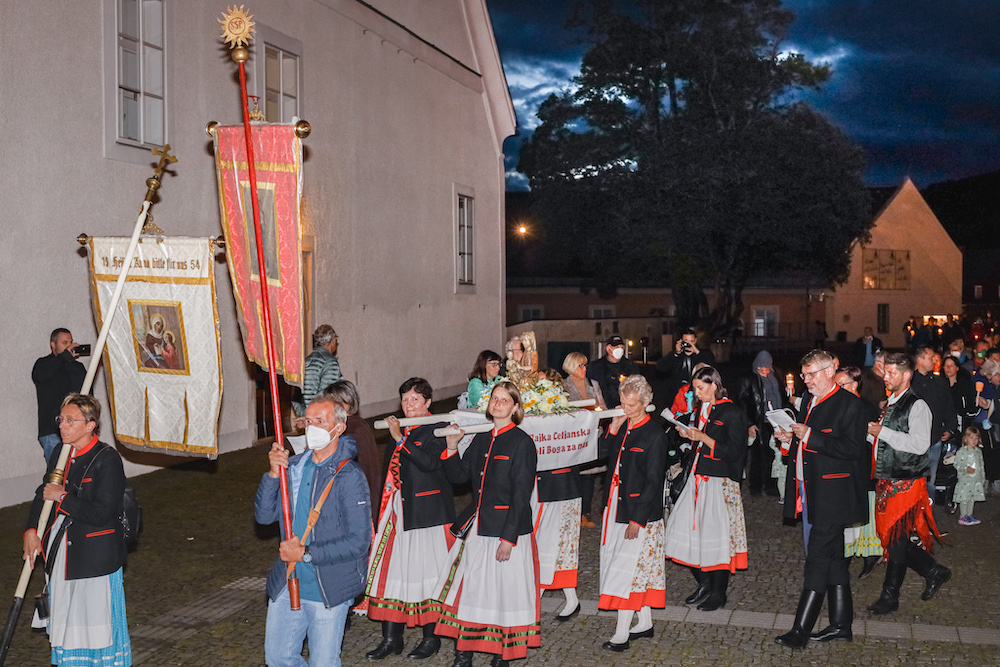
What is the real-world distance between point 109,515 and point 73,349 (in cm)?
572

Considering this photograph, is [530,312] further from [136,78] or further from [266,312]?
[266,312]

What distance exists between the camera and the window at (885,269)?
175 ft

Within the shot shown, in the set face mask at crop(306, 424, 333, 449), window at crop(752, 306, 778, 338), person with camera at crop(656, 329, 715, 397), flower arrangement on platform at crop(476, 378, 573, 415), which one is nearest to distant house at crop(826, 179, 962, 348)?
window at crop(752, 306, 778, 338)

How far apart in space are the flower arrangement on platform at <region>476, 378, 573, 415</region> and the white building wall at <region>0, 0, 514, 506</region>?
21.8ft

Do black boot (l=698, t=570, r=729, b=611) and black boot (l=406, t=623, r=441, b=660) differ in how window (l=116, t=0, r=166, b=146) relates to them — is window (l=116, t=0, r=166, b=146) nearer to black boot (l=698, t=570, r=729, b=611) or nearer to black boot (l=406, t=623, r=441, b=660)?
black boot (l=406, t=623, r=441, b=660)

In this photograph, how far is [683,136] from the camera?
33.4m

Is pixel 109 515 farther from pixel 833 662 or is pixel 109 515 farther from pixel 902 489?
pixel 902 489

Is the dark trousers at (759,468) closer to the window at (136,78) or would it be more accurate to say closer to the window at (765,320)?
the window at (136,78)

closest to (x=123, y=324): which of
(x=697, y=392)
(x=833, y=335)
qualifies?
(x=697, y=392)

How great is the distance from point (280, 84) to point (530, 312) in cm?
3512

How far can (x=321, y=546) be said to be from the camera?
5.07 metres

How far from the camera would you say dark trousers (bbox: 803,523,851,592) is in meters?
6.62

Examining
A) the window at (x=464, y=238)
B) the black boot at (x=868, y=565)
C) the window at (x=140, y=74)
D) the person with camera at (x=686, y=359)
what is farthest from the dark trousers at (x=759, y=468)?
the window at (x=464, y=238)

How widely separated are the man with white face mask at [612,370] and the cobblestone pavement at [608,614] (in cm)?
193
